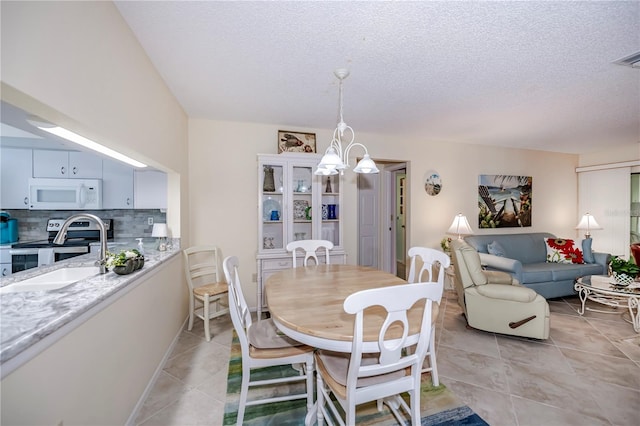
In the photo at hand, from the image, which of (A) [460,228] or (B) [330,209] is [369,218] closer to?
(A) [460,228]

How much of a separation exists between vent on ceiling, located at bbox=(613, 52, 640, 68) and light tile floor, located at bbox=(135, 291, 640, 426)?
8.00ft

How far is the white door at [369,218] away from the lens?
5.03 metres

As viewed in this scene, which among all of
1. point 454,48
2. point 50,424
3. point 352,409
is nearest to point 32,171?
point 50,424

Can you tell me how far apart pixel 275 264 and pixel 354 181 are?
5.45 feet

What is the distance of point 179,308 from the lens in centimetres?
279

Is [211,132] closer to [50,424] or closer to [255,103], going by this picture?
[255,103]

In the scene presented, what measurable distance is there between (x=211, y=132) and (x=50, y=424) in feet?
9.63

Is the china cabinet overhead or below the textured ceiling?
below

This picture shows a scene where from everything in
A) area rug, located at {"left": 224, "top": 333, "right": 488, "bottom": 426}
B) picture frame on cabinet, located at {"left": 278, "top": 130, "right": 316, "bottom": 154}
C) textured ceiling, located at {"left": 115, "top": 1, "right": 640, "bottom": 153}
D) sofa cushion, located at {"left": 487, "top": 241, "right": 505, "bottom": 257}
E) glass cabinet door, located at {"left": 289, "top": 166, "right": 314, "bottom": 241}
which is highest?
textured ceiling, located at {"left": 115, "top": 1, "right": 640, "bottom": 153}

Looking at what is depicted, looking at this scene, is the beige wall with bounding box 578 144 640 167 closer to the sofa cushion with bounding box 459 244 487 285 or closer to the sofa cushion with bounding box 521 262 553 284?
the sofa cushion with bounding box 521 262 553 284

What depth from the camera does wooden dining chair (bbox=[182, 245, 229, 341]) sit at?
9.00ft

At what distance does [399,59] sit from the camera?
6.32ft

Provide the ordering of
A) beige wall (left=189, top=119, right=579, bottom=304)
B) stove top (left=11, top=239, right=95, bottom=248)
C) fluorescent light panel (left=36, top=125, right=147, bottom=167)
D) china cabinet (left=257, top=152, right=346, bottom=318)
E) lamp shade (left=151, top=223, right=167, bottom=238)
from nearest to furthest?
1. fluorescent light panel (left=36, top=125, right=147, bottom=167)
2. lamp shade (left=151, top=223, right=167, bottom=238)
3. stove top (left=11, top=239, right=95, bottom=248)
4. china cabinet (left=257, top=152, right=346, bottom=318)
5. beige wall (left=189, top=119, right=579, bottom=304)

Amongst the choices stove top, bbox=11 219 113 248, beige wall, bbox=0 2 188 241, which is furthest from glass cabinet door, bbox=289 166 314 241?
stove top, bbox=11 219 113 248
